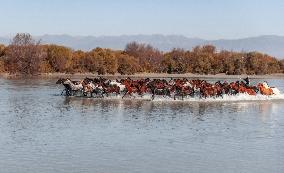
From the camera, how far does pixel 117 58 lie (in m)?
88.5

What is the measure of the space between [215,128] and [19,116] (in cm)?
760

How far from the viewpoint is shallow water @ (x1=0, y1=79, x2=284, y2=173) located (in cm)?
1523

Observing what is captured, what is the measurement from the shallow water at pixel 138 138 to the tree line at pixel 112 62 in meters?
51.0

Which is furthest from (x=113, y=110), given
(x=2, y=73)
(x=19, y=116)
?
(x=2, y=73)

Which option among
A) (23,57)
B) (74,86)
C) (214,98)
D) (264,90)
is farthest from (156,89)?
(23,57)

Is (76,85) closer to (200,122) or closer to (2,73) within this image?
(200,122)

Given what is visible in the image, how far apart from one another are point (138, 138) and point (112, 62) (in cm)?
6652

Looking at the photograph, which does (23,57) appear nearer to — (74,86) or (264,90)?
(74,86)

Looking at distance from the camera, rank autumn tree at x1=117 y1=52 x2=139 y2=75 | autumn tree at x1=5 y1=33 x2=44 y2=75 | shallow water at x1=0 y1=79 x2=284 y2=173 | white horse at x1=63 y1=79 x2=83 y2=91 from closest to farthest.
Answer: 1. shallow water at x1=0 y1=79 x2=284 y2=173
2. white horse at x1=63 y1=79 x2=83 y2=91
3. autumn tree at x1=5 y1=33 x2=44 y2=75
4. autumn tree at x1=117 y1=52 x2=139 y2=75

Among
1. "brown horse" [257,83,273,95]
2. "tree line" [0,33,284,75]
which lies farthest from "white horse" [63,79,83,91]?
"tree line" [0,33,284,75]

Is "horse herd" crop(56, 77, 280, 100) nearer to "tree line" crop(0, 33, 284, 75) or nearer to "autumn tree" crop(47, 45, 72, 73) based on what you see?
"tree line" crop(0, 33, 284, 75)

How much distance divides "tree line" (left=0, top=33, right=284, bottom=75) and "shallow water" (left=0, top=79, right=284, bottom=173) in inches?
2007

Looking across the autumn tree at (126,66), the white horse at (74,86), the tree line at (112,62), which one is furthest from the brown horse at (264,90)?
the autumn tree at (126,66)

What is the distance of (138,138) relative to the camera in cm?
1925
